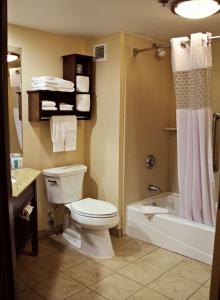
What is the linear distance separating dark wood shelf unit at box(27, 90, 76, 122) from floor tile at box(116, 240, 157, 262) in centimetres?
152

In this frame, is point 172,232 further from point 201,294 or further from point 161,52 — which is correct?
point 161,52

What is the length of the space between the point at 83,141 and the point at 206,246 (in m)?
→ 1.78

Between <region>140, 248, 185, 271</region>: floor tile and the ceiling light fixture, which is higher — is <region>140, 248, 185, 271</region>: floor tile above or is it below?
below

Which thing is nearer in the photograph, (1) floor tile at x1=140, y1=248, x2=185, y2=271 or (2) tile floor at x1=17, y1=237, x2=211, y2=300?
(2) tile floor at x1=17, y1=237, x2=211, y2=300

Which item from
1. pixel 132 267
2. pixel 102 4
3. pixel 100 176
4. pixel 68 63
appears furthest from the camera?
pixel 100 176

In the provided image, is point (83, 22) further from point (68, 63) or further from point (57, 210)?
point (57, 210)

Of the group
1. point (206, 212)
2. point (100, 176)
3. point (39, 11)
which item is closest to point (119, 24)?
point (39, 11)

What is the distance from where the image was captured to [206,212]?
281 cm

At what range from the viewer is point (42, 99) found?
2.99 metres

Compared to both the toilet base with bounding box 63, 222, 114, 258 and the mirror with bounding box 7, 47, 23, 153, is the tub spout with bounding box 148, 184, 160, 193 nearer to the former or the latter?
the toilet base with bounding box 63, 222, 114, 258

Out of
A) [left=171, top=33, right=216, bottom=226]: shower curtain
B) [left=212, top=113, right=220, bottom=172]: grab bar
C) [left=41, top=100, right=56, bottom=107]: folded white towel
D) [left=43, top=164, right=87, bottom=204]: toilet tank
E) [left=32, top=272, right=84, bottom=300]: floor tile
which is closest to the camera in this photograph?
[left=32, top=272, right=84, bottom=300]: floor tile

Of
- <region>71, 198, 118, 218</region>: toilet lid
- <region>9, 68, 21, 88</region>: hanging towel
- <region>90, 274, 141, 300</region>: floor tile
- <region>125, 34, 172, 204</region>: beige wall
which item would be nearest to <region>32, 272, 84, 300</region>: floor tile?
<region>90, 274, 141, 300</region>: floor tile

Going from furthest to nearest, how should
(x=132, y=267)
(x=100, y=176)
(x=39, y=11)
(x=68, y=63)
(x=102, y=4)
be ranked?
1. (x=100, y=176)
2. (x=68, y=63)
3. (x=132, y=267)
4. (x=39, y=11)
5. (x=102, y=4)

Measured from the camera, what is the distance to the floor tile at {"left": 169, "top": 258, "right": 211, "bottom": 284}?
8.23ft
